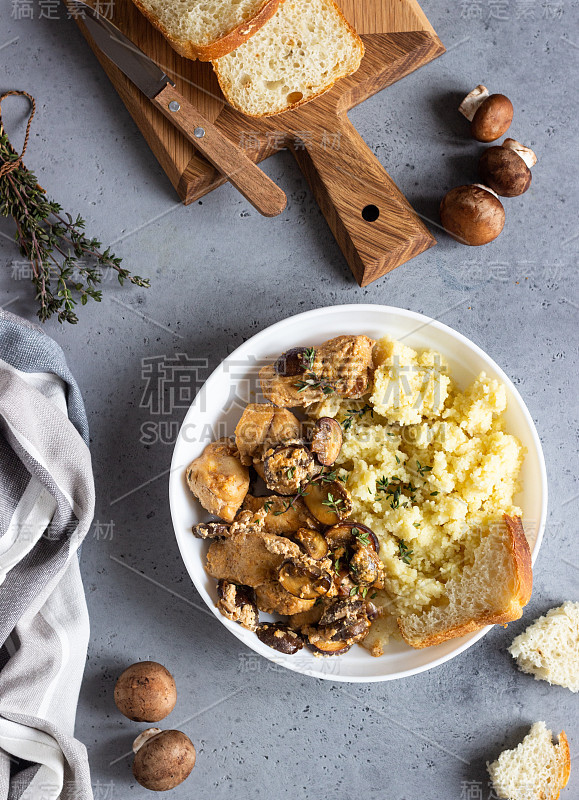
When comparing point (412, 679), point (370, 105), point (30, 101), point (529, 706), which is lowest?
point (529, 706)

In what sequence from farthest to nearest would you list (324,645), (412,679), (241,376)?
(412,679), (241,376), (324,645)

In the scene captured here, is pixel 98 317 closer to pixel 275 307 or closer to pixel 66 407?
pixel 66 407

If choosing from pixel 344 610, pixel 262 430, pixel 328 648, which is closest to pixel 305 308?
pixel 262 430

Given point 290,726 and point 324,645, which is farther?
point 290,726

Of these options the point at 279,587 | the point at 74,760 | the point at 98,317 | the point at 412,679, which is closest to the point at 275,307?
the point at 98,317

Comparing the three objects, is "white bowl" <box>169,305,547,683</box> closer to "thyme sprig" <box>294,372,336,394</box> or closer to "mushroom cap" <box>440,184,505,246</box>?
"thyme sprig" <box>294,372,336,394</box>

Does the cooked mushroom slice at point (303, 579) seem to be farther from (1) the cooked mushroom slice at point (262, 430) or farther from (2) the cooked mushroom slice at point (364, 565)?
(1) the cooked mushroom slice at point (262, 430)

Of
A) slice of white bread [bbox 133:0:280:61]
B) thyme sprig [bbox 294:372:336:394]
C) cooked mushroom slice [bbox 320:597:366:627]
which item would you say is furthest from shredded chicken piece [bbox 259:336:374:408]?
slice of white bread [bbox 133:0:280:61]
